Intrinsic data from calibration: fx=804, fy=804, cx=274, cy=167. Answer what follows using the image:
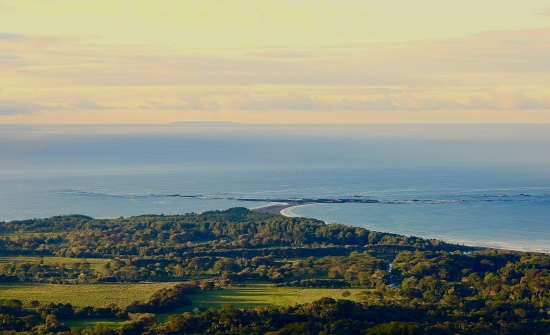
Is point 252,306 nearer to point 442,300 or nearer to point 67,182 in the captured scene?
point 442,300

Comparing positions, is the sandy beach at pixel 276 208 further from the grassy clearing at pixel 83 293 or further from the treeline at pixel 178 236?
the grassy clearing at pixel 83 293

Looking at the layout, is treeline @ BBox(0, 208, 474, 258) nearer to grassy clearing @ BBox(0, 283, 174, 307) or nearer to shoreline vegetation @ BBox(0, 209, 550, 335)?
shoreline vegetation @ BBox(0, 209, 550, 335)

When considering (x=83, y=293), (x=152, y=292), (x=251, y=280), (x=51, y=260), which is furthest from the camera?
(x=51, y=260)

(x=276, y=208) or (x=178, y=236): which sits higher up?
(x=276, y=208)

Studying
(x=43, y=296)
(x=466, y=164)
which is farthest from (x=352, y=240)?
(x=466, y=164)

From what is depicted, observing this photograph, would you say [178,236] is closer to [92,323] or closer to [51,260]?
[51,260]

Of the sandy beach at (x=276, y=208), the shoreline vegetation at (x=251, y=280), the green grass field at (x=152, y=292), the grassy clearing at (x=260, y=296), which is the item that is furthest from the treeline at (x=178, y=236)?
the grassy clearing at (x=260, y=296)

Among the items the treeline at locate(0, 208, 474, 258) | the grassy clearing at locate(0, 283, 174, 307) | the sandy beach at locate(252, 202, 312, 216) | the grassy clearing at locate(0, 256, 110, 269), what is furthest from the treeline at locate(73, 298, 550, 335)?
the sandy beach at locate(252, 202, 312, 216)

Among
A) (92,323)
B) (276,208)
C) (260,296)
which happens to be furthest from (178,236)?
(92,323)
